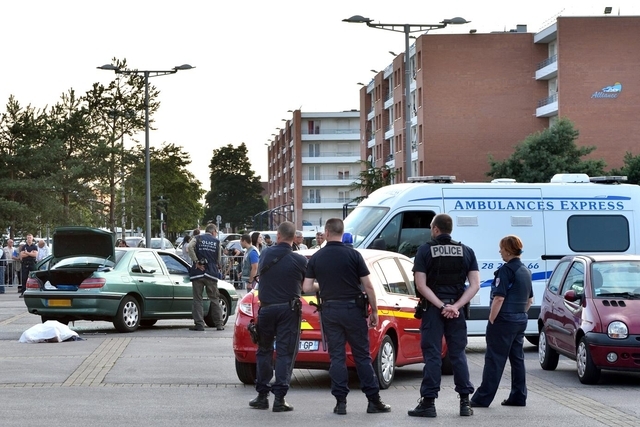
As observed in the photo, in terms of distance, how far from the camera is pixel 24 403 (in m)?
11.2

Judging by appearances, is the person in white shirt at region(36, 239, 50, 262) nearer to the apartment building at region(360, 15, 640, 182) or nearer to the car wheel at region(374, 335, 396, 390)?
the car wheel at region(374, 335, 396, 390)

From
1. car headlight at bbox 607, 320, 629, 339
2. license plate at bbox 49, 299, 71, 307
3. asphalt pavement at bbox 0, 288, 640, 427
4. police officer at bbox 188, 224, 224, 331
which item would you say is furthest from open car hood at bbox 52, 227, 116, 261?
car headlight at bbox 607, 320, 629, 339

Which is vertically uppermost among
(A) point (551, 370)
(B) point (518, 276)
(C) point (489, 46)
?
(C) point (489, 46)

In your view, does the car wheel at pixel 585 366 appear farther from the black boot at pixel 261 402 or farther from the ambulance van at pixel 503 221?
the ambulance van at pixel 503 221

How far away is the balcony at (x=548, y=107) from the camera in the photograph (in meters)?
77.3

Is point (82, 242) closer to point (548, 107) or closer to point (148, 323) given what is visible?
point (148, 323)

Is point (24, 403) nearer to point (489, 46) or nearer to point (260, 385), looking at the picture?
point (260, 385)

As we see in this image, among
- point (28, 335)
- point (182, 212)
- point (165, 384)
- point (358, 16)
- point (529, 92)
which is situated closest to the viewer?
point (165, 384)

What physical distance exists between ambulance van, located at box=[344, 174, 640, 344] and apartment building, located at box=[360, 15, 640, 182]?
57411 mm

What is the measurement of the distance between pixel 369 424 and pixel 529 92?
72680 mm

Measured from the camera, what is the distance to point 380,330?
12641 mm

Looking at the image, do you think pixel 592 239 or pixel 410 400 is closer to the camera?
A: pixel 410 400

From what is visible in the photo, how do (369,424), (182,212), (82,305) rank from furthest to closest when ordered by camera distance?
(182,212) < (82,305) < (369,424)

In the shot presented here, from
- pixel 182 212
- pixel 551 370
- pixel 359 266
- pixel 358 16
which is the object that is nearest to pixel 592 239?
pixel 551 370
